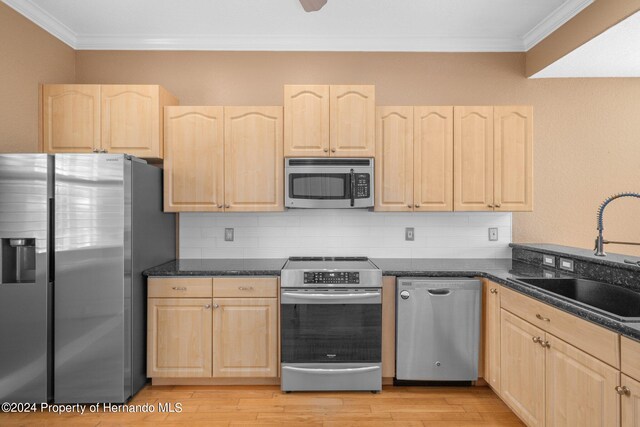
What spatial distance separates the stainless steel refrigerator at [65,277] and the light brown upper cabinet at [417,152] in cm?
188

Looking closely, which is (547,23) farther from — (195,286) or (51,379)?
(51,379)

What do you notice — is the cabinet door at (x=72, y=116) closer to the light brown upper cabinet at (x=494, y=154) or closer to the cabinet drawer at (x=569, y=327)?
the light brown upper cabinet at (x=494, y=154)

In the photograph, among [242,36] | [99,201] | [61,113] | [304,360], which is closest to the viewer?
[99,201]

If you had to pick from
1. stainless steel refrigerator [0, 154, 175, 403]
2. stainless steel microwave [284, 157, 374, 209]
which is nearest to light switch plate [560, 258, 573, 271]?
stainless steel microwave [284, 157, 374, 209]

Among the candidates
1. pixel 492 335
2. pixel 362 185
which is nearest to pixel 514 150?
pixel 362 185

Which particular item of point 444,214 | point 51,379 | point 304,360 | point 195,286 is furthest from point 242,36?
point 51,379

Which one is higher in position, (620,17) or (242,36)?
(242,36)

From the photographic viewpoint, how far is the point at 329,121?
2996mm

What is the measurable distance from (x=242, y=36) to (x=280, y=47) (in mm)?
333

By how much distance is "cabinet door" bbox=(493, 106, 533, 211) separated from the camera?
3031 millimetres

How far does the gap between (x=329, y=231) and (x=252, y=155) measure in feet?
3.09

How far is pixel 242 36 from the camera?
332 cm

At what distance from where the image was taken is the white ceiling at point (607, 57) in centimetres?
250

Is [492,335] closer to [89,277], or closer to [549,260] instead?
[549,260]
